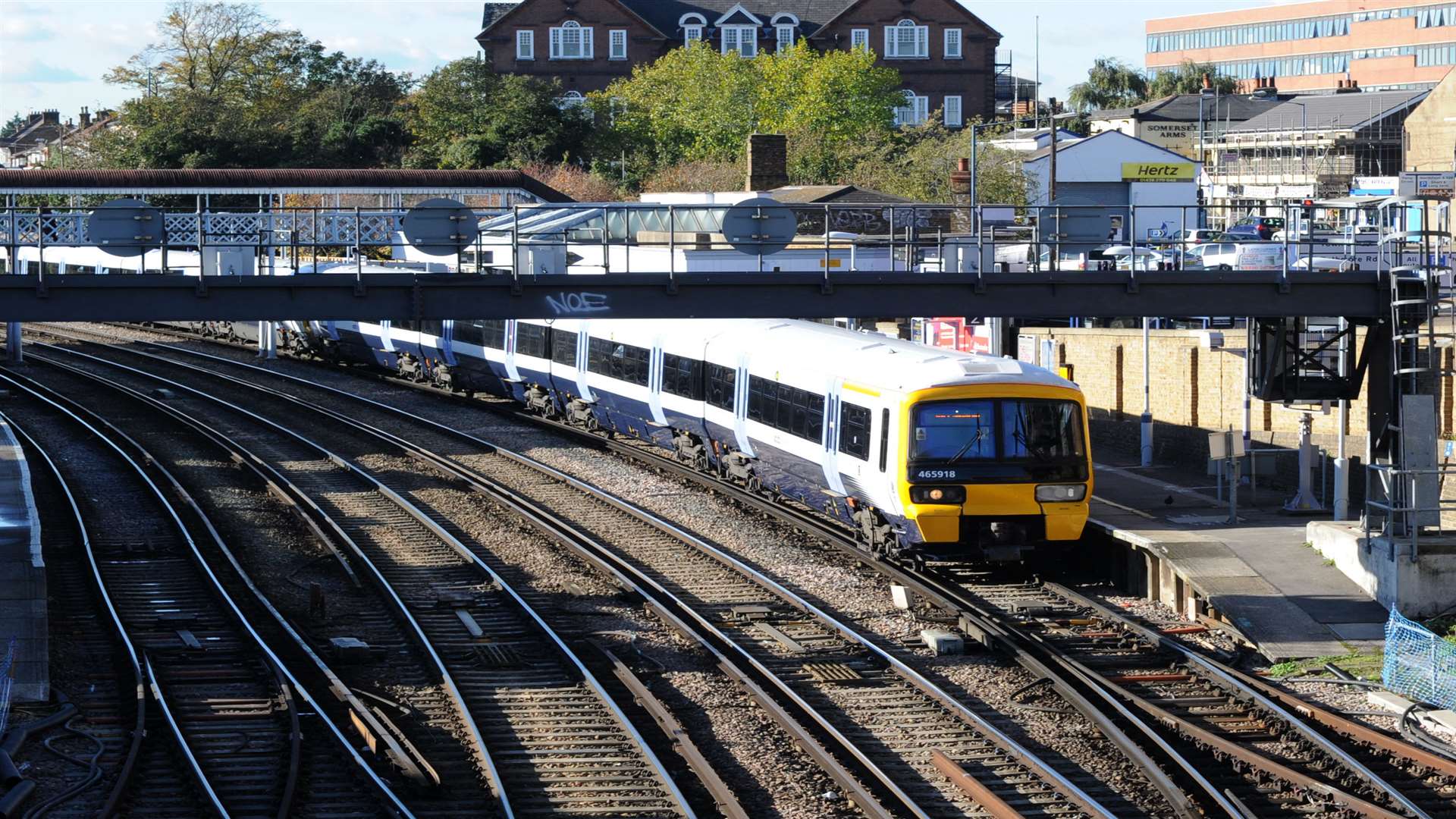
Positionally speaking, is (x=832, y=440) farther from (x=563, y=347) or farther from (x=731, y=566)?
(x=563, y=347)

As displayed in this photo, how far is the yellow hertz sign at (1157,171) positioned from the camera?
204ft

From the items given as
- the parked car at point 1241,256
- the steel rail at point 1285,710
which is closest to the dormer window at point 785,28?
the parked car at point 1241,256

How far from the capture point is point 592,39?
78750 millimetres

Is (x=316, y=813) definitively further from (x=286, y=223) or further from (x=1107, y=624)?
(x=286, y=223)

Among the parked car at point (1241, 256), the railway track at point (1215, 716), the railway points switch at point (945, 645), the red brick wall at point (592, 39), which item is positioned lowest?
the railway track at point (1215, 716)

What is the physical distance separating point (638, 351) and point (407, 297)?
9.99m

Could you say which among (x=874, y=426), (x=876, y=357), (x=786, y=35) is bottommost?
(x=874, y=426)

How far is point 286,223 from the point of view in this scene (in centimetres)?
4128

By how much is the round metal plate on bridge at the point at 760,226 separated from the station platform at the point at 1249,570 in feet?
16.7

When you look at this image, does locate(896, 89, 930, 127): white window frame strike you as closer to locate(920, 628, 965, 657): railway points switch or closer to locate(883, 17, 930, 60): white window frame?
locate(883, 17, 930, 60): white window frame

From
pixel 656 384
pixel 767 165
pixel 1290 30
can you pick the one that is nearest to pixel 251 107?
pixel 767 165

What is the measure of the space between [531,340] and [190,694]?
60.2 feet

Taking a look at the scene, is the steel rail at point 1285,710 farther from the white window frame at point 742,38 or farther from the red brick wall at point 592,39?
the white window frame at point 742,38

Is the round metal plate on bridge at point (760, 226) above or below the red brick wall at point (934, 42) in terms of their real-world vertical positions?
below
